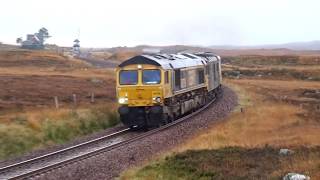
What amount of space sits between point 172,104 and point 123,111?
3.74m

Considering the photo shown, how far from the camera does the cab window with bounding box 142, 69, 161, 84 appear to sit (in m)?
31.8

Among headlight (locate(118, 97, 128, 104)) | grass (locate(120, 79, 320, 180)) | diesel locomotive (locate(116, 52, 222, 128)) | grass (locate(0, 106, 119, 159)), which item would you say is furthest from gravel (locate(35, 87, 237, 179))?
grass (locate(0, 106, 119, 159))

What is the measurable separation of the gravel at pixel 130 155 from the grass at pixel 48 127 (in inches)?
184

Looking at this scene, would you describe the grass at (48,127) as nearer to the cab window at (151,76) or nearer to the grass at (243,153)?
the cab window at (151,76)

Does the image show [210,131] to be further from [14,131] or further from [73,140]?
[14,131]

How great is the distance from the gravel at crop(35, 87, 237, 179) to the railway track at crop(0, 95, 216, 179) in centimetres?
44

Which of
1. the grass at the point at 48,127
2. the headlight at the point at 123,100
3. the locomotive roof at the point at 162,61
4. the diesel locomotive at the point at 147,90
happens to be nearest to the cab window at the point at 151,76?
the diesel locomotive at the point at 147,90

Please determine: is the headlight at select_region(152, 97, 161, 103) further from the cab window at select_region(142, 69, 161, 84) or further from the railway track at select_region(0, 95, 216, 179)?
the railway track at select_region(0, 95, 216, 179)

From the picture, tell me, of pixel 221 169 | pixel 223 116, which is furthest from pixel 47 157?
pixel 223 116

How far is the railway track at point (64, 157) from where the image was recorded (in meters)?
19.7

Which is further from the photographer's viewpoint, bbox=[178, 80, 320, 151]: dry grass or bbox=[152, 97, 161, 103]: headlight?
bbox=[152, 97, 161, 103]: headlight

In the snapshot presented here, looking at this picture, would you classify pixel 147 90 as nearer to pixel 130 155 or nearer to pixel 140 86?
pixel 140 86

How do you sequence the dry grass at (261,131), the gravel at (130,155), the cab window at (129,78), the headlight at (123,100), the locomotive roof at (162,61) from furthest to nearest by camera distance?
1. the cab window at (129,78)
2. the locomotive roof at (162,61)
3. the headlight at (123,100)
4. the dry grass at (261,131)
5. the gravel at (130,155)

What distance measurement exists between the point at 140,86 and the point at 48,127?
5922 millimetres
